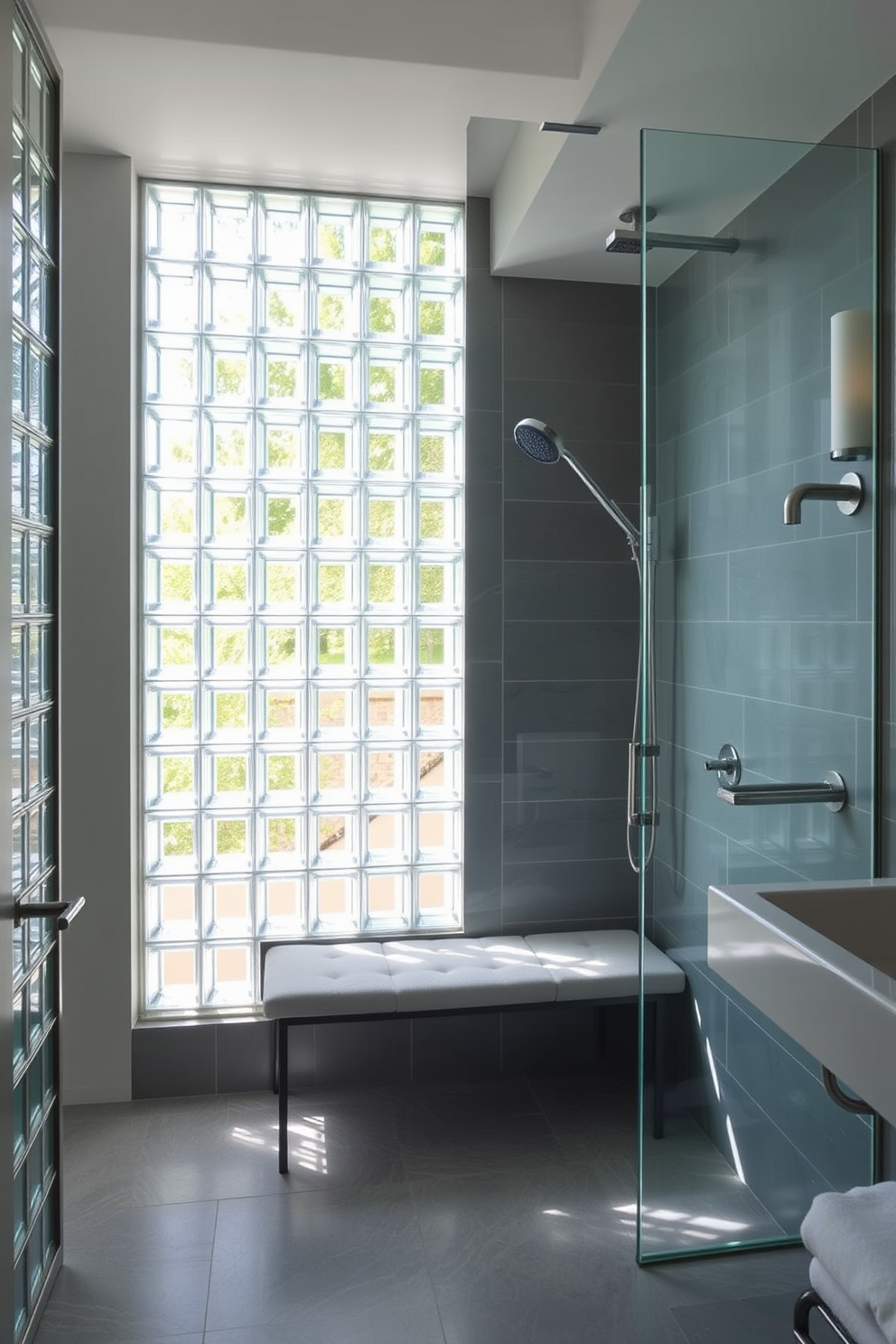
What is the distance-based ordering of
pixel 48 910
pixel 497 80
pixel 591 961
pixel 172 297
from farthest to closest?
pixel 172 297, pixel 591 961, pixel 497 80, pixel 48 910

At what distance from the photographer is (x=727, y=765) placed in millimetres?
2037

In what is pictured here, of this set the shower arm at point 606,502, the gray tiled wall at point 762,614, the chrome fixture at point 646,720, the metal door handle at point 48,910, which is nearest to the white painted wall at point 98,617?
the metal door handle at point 48,910

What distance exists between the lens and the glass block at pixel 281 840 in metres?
2.98

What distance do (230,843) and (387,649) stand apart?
2.49ft

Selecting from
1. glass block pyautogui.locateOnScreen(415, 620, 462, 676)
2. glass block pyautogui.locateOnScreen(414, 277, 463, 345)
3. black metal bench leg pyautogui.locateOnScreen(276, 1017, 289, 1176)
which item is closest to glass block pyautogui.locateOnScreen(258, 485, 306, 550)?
glass block pyautogui.locateOnScreen(415, 620, 462, 676)

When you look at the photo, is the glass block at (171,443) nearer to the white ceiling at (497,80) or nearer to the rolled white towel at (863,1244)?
the white ceiling at (497,80)

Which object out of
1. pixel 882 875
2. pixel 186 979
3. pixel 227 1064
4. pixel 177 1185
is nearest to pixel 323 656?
pixel 186 979

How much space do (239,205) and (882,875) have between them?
253 cm

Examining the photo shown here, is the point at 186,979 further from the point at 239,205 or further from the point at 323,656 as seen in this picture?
the point at 239,205

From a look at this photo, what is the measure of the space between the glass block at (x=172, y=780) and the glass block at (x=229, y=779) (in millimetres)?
43

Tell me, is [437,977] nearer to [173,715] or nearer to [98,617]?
[173,715]

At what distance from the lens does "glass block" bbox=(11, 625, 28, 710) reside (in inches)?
70.4

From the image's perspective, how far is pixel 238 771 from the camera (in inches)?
117

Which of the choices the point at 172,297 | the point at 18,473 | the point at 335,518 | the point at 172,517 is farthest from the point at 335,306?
the point at 18,473
